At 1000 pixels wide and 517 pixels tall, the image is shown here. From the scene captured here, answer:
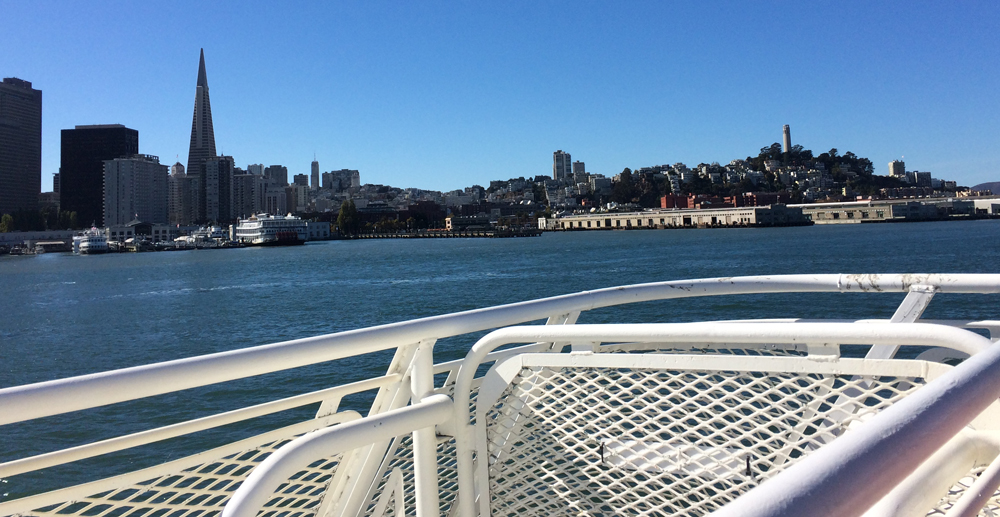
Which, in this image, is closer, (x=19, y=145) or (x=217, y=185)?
(x=19, y=145)

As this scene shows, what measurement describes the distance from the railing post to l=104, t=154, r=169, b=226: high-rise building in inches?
4831

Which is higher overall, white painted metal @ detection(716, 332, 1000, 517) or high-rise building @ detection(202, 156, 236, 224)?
high-rise building @ detection(202, 156, 236, 224)

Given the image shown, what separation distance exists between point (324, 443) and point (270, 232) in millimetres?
91312

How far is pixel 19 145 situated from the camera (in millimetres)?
119312

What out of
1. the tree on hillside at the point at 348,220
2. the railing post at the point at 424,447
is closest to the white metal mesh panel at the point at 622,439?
the railing post at the point at 424,447

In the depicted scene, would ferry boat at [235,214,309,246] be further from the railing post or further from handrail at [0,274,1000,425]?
the railing post

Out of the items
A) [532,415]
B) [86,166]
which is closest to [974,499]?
[532,415]

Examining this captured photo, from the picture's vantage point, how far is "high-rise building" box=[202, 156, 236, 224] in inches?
5281

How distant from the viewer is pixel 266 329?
54.1 ft

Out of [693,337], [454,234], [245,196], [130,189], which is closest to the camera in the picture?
[693,337]

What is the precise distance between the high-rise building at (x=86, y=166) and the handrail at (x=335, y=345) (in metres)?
135

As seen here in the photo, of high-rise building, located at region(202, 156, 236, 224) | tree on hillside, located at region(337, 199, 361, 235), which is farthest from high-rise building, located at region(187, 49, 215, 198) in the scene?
tree on hillside, located at region(337, 199, 361, 235)

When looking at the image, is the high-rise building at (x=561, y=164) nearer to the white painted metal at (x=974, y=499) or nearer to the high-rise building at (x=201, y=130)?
the high-rise building at (x=201, y=130)

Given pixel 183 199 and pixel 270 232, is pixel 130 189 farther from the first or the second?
pixel 270 232
